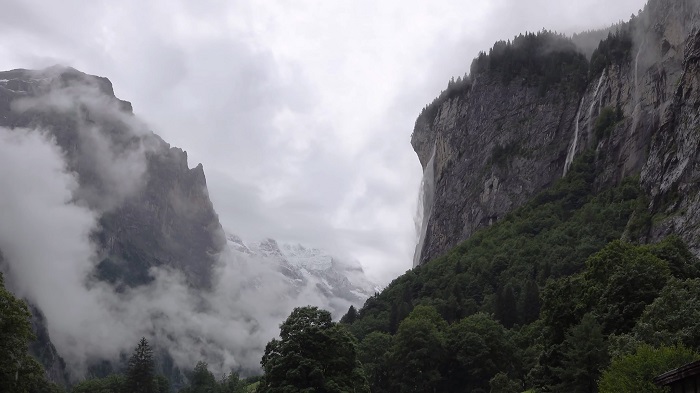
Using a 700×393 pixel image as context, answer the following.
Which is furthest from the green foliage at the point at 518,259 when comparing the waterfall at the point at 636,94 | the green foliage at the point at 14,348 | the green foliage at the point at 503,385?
the green foliage at the point at 14,348

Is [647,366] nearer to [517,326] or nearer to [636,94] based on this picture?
[517,326]

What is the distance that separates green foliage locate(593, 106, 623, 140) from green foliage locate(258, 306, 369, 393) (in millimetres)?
140130

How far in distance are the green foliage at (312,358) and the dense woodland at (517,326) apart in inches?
4.2

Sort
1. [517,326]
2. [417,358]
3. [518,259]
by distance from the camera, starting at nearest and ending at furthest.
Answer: [417,358] → [517,326] → [518,259]

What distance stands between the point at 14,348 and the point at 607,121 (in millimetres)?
165602

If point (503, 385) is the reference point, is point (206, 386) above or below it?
above

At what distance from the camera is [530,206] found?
193 m

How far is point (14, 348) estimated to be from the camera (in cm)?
4934

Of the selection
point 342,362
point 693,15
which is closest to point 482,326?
point 342,362

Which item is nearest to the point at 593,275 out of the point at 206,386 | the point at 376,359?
the point at 376,359

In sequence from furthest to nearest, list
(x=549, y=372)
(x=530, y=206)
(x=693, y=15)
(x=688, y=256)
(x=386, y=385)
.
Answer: (x=530, y=206), (x=693, y=15), (x=386, y=385), (x=688, y=256), (x=549, y=372)

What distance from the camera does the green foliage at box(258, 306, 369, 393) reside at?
180 feet

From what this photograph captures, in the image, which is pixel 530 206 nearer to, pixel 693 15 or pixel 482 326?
pixel 693 15

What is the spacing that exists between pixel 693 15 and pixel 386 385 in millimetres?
113857
